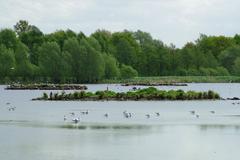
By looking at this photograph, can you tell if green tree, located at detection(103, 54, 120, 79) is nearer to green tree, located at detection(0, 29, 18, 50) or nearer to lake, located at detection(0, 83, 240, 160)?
green tree, located at detection(0, 29, 18, 50)

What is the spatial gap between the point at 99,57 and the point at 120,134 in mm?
93226

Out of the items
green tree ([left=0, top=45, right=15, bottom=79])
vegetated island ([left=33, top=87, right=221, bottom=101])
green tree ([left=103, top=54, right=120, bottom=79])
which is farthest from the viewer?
green tree ([left=103, top=54, right=120, bottom=79])

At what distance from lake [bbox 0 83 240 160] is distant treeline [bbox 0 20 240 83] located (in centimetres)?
7296

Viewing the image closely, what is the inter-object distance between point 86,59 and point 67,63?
3.17 metres

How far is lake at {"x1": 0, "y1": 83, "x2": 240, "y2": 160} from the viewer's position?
101ft

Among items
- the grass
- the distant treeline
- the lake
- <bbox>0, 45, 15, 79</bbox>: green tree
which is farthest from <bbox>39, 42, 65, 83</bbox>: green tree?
the lake

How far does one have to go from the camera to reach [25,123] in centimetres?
4491

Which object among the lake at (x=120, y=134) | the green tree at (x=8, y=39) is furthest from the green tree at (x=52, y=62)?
the lake at (x=120, y=134)

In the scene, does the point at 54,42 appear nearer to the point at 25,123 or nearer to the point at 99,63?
the point at 99,63

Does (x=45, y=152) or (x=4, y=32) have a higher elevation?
(x=4, y=32)

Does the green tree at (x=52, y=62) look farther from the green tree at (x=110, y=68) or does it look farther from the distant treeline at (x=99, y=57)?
the green tree at (x=110, y=68)

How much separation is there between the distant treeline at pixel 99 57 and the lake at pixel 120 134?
72960 millimetres

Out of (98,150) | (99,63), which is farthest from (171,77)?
(98,150)

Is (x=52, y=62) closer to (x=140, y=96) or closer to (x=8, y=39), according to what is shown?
(x=8, y=39)
